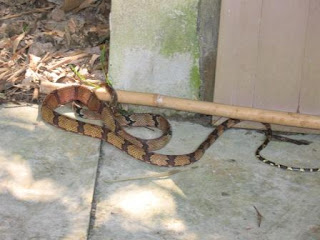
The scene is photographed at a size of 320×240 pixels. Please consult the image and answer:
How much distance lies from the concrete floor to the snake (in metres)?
0.07

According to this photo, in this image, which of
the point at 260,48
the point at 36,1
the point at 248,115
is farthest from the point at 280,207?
the point at 36,1

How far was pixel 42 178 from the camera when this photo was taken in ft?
16.8

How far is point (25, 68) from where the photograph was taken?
6.72 m

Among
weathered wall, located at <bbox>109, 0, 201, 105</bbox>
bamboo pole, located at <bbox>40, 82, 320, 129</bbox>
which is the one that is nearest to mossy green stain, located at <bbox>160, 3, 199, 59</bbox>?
weathered wall, located at <bbox>109, 0, 201, 105</bbox>

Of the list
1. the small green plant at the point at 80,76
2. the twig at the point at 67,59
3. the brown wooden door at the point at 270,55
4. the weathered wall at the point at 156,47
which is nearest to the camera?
the brown wooden door at the point at 270,55

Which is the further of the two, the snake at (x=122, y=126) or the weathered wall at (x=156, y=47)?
the weathered wall at (x=156, y=47)

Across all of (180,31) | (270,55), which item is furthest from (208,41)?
(270,55)

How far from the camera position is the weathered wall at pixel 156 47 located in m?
5.97

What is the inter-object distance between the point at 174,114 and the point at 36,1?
2.61 metres

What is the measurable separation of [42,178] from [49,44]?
244 centimetres

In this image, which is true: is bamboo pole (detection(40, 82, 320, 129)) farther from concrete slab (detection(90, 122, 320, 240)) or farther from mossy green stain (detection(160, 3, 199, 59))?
mossy green stain (detection(160, 3, 199, 59))

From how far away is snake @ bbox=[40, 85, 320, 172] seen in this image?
18.3ft

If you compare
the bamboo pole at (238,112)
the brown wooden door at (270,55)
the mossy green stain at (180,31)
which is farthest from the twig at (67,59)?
the brown wooden door at (270,55)

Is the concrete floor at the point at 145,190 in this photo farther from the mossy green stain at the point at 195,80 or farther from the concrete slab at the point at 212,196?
the mossy green stain at the point at 195,80
